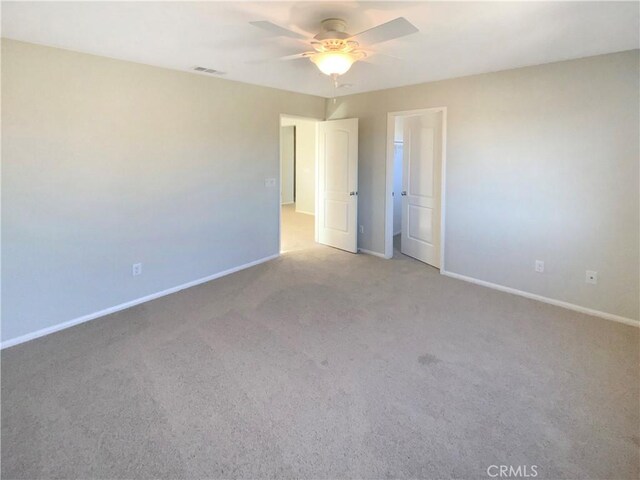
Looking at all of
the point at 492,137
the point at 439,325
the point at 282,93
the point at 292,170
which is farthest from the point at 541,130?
the point at 292,170

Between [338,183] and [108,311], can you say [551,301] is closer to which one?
[338,183]

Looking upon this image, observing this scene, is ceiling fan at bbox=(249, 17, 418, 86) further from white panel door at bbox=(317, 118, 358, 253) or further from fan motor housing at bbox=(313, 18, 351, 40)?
white panel door at bbox=(317, 118, 358, 253)

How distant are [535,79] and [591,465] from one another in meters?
3.28

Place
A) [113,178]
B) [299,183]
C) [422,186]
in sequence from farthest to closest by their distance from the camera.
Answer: [299,183] → [422,186] → [113,178]

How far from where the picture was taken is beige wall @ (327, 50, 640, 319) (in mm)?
3242

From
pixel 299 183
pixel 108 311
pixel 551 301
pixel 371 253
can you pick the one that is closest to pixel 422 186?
pixel 371 253

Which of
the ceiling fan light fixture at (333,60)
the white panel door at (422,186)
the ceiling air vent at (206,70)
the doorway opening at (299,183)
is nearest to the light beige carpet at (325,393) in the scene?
the white panel door at (422,186)

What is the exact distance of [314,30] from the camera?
2.61 m

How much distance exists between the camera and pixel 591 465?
1788mm

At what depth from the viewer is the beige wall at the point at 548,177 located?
3.24m

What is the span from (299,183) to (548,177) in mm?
6707

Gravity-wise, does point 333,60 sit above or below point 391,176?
above

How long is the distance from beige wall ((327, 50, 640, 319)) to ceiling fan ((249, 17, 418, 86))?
1796mm

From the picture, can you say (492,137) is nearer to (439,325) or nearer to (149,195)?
(439,325)
